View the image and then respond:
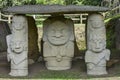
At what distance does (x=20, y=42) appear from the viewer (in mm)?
12125

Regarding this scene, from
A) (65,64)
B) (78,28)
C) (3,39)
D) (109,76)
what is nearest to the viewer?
(109,76)

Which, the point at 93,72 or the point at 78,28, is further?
the point at 78,28

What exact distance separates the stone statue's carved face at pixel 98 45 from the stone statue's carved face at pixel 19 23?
2246mm

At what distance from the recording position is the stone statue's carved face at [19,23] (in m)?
12.2

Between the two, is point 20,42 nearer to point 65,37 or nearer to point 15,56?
point 15,56

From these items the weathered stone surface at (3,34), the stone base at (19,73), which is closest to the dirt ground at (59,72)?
the stone base at (19,73)

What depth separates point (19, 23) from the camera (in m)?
12.2

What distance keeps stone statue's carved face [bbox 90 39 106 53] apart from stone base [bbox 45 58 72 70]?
1.23 metres

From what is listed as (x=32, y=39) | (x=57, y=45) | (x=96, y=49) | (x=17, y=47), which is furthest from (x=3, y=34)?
(x=96, y=49)

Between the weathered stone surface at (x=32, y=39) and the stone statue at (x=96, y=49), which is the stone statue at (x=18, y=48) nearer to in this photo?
the stone statue at (x=96, y=49)

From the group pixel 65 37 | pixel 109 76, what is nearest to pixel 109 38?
pixel 65 37

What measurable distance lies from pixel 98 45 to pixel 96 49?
0.14 metres

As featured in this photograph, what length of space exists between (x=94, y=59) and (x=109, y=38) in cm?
681

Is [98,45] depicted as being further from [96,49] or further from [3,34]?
[3,34]
